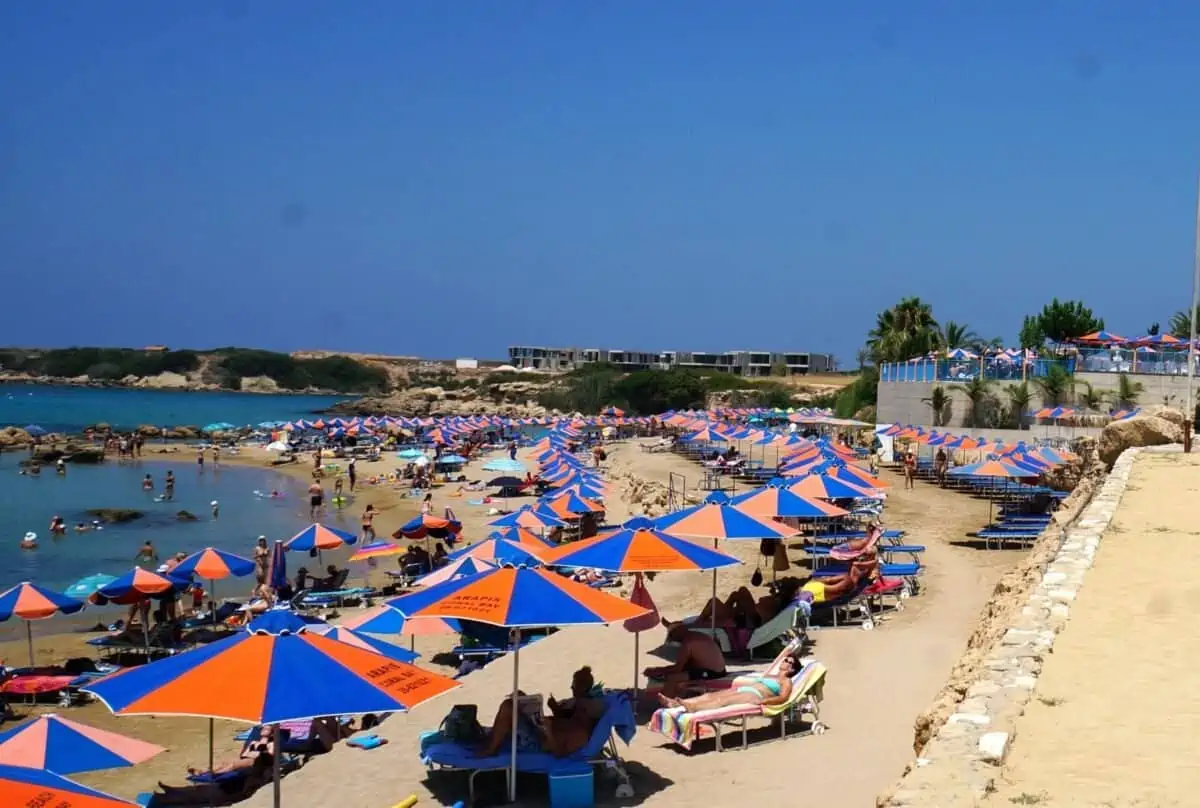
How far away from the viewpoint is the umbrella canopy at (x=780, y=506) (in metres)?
12.9

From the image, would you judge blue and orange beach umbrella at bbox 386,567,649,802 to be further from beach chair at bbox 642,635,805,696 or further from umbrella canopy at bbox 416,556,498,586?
umbrella canopy at bbox 416,556,498,586

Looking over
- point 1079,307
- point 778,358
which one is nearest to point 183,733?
point 1079,307

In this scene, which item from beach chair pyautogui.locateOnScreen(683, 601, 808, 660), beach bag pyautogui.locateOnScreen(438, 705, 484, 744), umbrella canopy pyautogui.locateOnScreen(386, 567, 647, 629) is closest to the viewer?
umbrella canopy pyautogui.locateOnScreen(386, 567, 647, 629)

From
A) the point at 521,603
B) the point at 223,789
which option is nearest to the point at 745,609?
the point at 521,603

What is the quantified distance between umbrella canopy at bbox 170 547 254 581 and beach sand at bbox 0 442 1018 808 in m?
2.19

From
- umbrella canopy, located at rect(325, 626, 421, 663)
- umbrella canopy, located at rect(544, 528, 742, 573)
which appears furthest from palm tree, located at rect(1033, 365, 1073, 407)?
umbrella canopy, located at rect(325, 626, 421, 663)

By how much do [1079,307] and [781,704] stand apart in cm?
5253

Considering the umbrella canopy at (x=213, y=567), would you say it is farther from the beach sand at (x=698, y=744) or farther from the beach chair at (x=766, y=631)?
the beach chair at (x=766, y=631)

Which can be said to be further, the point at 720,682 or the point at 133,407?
the point at 133,407

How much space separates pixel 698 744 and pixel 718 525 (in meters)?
3.25

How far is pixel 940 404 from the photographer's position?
39.9 meters

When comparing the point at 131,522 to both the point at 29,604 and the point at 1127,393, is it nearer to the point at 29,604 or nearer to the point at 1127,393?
the point at 29,604

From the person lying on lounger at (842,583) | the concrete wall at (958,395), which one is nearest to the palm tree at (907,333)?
the concrete wall at (958,395)

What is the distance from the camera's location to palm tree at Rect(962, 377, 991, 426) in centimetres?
3891
